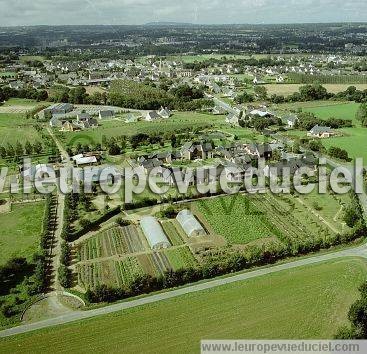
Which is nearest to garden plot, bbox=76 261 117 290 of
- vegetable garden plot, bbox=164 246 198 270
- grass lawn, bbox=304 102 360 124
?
vegetable garden plot, bbox=164 246 198 270

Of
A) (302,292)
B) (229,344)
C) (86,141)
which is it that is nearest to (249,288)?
(302,292)

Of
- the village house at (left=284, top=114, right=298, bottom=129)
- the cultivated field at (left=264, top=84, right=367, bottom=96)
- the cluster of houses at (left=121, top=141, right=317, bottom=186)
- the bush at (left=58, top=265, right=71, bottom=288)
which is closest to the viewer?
the bush at (left=58, top=265, right=71, bottom=288)

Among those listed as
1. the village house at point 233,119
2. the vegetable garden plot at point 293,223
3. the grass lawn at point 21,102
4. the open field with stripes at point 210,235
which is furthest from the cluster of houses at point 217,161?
the grass lawn at point 21,102

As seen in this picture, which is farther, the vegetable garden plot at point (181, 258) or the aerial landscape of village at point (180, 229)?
the vegetable garden plot at point (181, 258)

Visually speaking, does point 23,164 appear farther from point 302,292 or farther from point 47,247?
point 302,292

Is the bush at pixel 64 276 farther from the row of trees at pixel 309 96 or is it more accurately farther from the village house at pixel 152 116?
the row of trees at pixel 309 96

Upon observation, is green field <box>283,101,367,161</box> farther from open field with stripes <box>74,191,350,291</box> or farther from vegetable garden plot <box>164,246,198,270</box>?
vegetable garden plot <box>164,246,198,270</box>

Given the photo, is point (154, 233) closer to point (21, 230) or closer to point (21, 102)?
point (21, 230)
